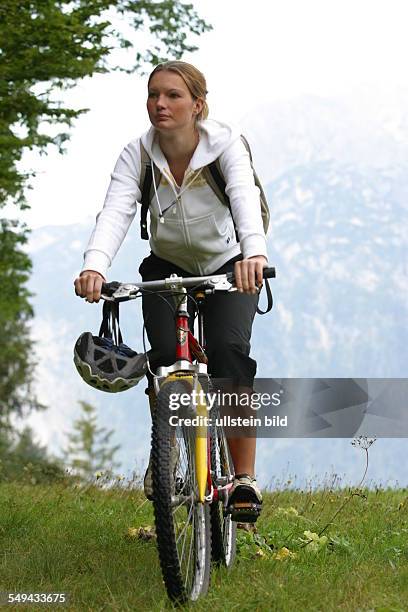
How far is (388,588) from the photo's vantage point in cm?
470

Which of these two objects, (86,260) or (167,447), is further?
(86,260)

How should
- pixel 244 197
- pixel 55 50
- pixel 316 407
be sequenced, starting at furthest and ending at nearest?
pixel 55 50, pixel 316 407, pixel 244 197

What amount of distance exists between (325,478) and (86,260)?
4.87 meters

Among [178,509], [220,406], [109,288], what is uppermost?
[109,288]

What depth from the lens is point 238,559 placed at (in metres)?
5.49

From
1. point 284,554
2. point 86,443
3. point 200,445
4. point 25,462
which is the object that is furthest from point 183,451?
point 86,443

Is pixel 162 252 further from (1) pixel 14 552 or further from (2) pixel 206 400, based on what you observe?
(1) pixel 14 552

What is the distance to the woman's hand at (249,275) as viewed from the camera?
4.45m

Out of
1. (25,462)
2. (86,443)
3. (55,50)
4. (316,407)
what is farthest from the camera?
(86,443)

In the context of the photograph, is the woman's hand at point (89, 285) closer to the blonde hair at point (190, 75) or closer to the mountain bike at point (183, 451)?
the mountain bike at point (183, 451)

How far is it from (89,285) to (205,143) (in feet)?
3.19

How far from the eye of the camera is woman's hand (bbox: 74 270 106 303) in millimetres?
4535

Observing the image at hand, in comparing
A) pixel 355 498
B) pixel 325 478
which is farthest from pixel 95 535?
pixel 325 478

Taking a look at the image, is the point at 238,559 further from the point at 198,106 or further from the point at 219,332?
the point at 198,106
